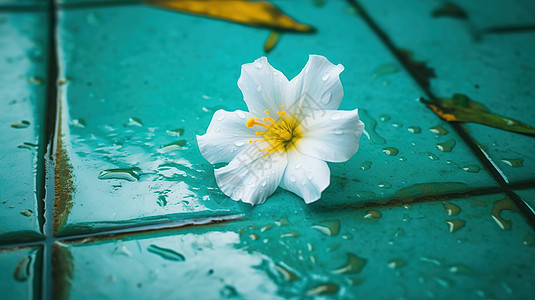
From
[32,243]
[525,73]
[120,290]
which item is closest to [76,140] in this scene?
[32,243]

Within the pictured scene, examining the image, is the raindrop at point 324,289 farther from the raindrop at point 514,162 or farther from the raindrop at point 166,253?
the raindrop at point 514,162

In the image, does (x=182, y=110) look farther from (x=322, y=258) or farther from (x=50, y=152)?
(x=322, y=258)

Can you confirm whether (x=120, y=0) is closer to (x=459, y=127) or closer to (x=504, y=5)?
(x=459, y=127)

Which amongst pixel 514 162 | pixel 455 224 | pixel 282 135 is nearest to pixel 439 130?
pixel 514 162

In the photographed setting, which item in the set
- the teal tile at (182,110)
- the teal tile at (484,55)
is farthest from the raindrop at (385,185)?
the teal tile at (484,55)

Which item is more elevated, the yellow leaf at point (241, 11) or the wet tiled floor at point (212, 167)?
the yellow leaf at point (241, 11)

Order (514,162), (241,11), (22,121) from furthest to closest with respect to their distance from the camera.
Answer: (241,11) → (22,121) → (514,162)
